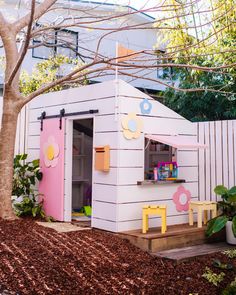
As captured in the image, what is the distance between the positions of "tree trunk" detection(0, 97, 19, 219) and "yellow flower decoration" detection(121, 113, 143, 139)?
1891 mm

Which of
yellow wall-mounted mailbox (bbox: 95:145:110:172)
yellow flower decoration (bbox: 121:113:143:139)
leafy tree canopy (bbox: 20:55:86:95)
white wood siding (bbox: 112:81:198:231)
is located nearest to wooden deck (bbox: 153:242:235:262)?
white wood siding (bbox: 112:81:198:231)

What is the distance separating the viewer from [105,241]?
224 inches

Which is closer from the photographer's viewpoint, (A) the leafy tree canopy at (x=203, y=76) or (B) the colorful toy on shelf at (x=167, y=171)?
(B) the colorful toy on shelf at (x=167, y=171)

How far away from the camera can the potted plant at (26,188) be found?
740 centimetres

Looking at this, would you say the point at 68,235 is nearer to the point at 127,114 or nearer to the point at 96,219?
the point at 96,219

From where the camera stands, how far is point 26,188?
7633mm

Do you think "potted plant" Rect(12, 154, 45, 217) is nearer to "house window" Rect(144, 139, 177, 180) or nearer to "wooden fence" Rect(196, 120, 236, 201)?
"house window" Rect(144, 139, 177, 180)

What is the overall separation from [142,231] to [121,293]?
79.8 inches

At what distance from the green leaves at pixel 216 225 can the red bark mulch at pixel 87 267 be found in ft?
1.36

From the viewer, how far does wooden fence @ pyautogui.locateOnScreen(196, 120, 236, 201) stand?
23.4 ft

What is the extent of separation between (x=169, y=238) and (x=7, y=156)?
2.91 m

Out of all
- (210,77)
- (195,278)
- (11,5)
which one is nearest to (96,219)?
(195,278)

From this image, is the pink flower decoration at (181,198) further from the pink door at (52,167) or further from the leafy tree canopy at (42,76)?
the leafy tree canopy at (42,76)

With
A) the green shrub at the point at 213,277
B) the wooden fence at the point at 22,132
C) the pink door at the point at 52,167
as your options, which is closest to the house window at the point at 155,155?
the pink door at the point at 52,167
